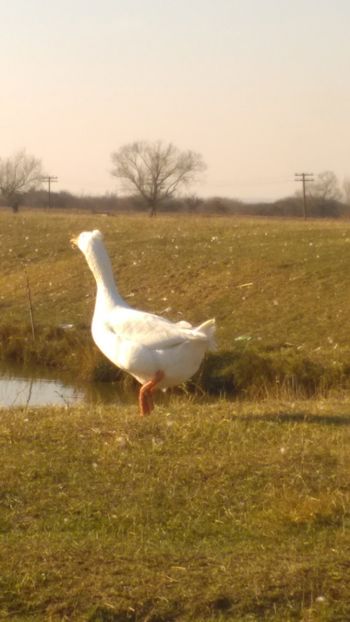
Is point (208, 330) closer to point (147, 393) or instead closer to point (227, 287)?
point (147, 393)

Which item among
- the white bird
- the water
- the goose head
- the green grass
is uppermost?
the goose head

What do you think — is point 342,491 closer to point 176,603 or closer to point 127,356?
point 176,603

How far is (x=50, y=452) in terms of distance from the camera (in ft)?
26.5

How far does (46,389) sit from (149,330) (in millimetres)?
7539

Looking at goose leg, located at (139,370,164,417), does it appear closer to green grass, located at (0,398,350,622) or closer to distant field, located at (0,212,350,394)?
green grass, located at (0,398,350,622)

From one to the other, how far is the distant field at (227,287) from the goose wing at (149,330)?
21.9 ft

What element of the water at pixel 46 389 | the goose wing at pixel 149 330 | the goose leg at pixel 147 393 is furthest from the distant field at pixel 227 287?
Result: the goose leg at pixel 147 393

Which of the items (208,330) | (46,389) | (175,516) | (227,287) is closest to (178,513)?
(175,516)

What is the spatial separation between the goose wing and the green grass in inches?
25.1

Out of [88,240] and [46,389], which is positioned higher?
[88,240]

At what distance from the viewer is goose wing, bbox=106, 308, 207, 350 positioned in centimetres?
941

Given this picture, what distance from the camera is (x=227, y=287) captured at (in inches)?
947

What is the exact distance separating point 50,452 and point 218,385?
857cm

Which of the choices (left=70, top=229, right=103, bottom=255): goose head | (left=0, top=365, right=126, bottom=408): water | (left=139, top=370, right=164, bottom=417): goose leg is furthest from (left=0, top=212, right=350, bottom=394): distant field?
(left=139, top=370, right=164, bottom=417): goose leg
